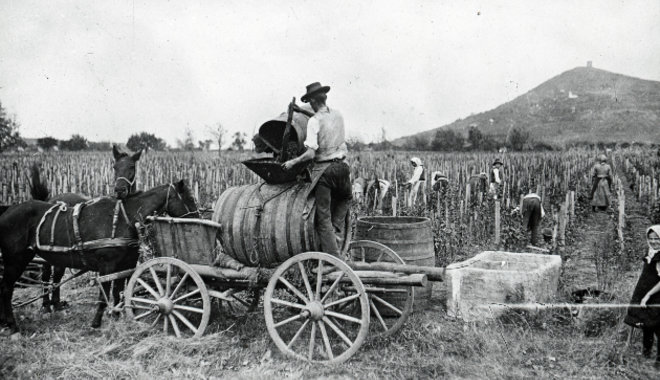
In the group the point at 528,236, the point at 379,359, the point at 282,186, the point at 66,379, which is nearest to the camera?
the point at 66,379

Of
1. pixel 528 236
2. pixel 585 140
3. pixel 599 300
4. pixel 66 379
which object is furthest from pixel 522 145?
pixel 66 379

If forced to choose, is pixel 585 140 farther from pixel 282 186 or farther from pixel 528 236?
pixel 282 186

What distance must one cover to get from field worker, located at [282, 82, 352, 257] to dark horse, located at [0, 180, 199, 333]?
1687 mm

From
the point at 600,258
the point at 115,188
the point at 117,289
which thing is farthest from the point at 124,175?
the point at 600,258

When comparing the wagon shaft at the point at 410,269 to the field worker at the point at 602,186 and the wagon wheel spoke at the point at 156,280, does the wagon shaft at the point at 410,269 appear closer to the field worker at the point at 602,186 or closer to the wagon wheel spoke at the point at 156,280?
the wagon wheel spoke at the point at 156,280

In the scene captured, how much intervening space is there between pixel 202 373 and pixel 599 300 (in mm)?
4477

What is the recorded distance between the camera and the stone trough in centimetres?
554

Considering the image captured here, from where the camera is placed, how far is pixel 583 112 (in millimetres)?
83750

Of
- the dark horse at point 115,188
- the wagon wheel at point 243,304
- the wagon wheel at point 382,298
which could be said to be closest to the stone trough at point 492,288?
the wagon wheel at point 382,298

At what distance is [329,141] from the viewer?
4.84 m

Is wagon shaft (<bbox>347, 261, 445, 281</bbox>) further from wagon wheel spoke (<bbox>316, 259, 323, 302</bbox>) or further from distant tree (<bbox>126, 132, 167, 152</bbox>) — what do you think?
distant tree (<bbox>126, 132, 167, 152</bbox>)

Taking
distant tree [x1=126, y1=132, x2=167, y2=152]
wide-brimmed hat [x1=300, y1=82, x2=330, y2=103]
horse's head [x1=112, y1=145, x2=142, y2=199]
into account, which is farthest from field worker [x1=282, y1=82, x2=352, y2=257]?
distant tree [x1=126, y1=132, x2=167, y2=152]

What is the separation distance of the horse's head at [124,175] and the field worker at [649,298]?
531 cm

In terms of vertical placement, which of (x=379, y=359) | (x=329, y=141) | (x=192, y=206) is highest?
(x=329, y=141)
